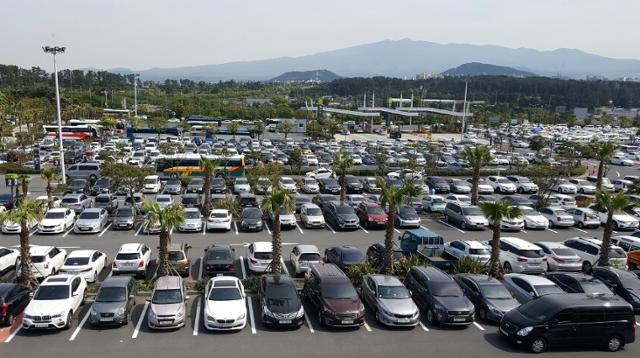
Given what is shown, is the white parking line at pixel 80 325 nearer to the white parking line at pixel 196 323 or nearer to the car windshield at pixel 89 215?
the white parking line at pixel 196 323

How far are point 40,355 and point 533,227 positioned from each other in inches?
1082

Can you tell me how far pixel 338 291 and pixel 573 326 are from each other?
23.8 ft

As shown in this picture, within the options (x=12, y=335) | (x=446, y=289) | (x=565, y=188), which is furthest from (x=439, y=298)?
(x=565, y=188)

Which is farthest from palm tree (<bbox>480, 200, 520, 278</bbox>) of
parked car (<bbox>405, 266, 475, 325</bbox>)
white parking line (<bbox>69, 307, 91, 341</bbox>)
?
white parking line (<bbox>69, 307, 91, 341</bbox>)

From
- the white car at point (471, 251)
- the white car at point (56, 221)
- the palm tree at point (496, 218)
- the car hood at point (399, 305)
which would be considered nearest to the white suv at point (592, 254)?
the white car at point (471, 251)

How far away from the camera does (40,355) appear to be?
15.0m

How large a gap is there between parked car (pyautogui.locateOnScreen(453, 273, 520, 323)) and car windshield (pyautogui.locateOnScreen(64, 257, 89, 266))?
48.0 ft

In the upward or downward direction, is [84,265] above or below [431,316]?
above

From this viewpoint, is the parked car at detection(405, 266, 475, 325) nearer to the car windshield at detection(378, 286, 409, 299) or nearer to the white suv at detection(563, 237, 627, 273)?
the car windshield at detection(378, 286, 409, 299)

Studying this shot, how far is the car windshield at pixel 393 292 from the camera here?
59.8 ft

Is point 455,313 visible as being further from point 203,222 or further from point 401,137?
point 401,137

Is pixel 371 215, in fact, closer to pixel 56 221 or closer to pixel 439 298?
pixel 439 298

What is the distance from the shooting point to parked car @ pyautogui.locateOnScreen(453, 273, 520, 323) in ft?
58.9

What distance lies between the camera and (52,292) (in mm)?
17328
